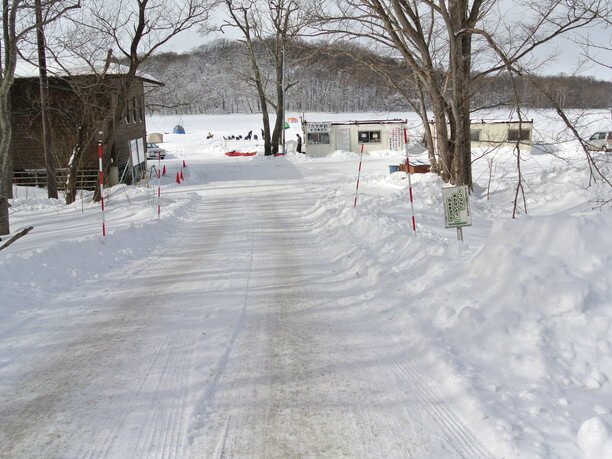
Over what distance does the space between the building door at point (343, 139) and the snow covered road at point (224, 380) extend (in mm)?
36613

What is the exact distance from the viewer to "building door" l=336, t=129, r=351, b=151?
142 ft

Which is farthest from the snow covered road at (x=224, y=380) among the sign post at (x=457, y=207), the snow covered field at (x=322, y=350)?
the sign post at (x=457, y=207)

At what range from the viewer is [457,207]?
750 cm

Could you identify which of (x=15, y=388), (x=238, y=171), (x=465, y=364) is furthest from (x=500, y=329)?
(x=238, y=171)

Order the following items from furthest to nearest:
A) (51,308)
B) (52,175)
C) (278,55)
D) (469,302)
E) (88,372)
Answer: (278,55) → (52,175) → (51,308) → (469,302) → (88,372)

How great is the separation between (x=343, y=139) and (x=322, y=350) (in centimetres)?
3973

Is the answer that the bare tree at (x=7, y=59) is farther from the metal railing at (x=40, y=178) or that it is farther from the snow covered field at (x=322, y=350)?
the metal railing at (x=40, y=178)

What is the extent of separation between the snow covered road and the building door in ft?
120

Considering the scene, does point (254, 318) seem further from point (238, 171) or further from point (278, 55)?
point (278, 55)

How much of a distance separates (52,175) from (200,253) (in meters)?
13.4

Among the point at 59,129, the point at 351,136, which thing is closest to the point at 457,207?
the point at 59,129

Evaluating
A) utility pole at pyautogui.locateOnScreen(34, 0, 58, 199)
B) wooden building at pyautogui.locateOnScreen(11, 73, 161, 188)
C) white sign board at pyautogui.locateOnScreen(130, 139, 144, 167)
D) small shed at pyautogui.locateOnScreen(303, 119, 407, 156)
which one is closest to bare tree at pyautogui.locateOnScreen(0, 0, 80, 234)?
utility pole at pyautogui.locateOnScreen(34, 0, 58, 199)

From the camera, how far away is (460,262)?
651cm

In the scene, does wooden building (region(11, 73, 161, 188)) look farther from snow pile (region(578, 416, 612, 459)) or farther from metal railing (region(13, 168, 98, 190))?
snow pile (region(578, 416, 612, 459))
